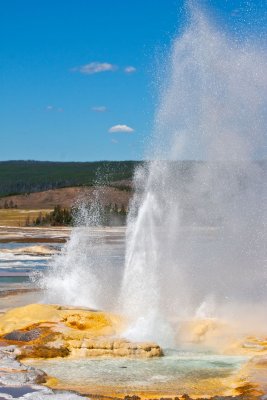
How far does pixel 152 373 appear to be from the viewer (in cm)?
1462

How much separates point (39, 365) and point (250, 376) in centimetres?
458

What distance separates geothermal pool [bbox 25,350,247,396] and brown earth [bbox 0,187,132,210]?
4663 inches

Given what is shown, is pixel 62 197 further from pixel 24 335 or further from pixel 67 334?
pixel 67 334

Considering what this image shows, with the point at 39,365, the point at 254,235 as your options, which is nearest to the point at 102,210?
the point at 254,235

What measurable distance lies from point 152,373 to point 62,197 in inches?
5200

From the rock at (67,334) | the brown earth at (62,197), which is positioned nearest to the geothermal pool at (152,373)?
the rock at (67,334)

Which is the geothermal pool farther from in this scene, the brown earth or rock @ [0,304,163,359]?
the brown earth

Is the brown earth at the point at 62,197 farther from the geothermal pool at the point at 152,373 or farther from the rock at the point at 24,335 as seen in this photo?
the geothermal pool at the point at 152,373

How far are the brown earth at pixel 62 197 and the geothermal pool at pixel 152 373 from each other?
118440 mm

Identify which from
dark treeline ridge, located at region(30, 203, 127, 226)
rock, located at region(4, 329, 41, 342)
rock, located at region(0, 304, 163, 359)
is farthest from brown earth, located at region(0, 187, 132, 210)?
rock, located at region(4, 329, 41, 342)

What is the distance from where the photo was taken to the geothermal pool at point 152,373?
13.4 meters

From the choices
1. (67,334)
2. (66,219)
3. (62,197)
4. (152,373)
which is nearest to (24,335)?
(67,334)

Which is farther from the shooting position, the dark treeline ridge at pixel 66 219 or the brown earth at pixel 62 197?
the brown earth at pixel 62 197

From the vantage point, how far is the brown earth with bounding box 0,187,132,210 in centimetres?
13875
